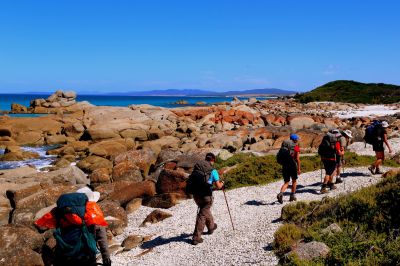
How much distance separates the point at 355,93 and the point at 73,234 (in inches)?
3762

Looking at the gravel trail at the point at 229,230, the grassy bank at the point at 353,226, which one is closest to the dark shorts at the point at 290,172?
the gravel trail at the point at 229,230

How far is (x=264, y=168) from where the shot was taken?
18.6m

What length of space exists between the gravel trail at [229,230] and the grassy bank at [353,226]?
0.67m

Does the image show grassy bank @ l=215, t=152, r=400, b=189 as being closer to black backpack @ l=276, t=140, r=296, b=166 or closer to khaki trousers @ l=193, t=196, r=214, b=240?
black backpack @ l=276, t=140, r=296, b=166

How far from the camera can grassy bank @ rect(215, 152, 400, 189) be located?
17.7 meters

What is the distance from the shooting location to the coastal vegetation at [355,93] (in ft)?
270

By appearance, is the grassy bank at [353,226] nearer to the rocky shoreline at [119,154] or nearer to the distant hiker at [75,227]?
the distant hiker at [75,227]

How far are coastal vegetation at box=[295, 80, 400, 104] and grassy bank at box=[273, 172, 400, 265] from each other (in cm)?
7410

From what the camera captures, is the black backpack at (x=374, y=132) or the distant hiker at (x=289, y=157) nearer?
the distant hiker at (x=289, y=157)

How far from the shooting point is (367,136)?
15.6 metres

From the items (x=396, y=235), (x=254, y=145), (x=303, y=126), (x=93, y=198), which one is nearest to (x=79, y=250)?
(x=93, y=198)

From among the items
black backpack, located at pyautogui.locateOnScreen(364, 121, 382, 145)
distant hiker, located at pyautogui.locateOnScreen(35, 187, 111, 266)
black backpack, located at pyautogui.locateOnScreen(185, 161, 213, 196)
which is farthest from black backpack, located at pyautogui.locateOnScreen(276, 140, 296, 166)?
distant hiker, located at pyautogui.locateOnScreen(35, 187, 111, 266)

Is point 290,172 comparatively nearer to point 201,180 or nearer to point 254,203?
point 254,203

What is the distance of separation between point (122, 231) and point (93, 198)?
8.43 metres
